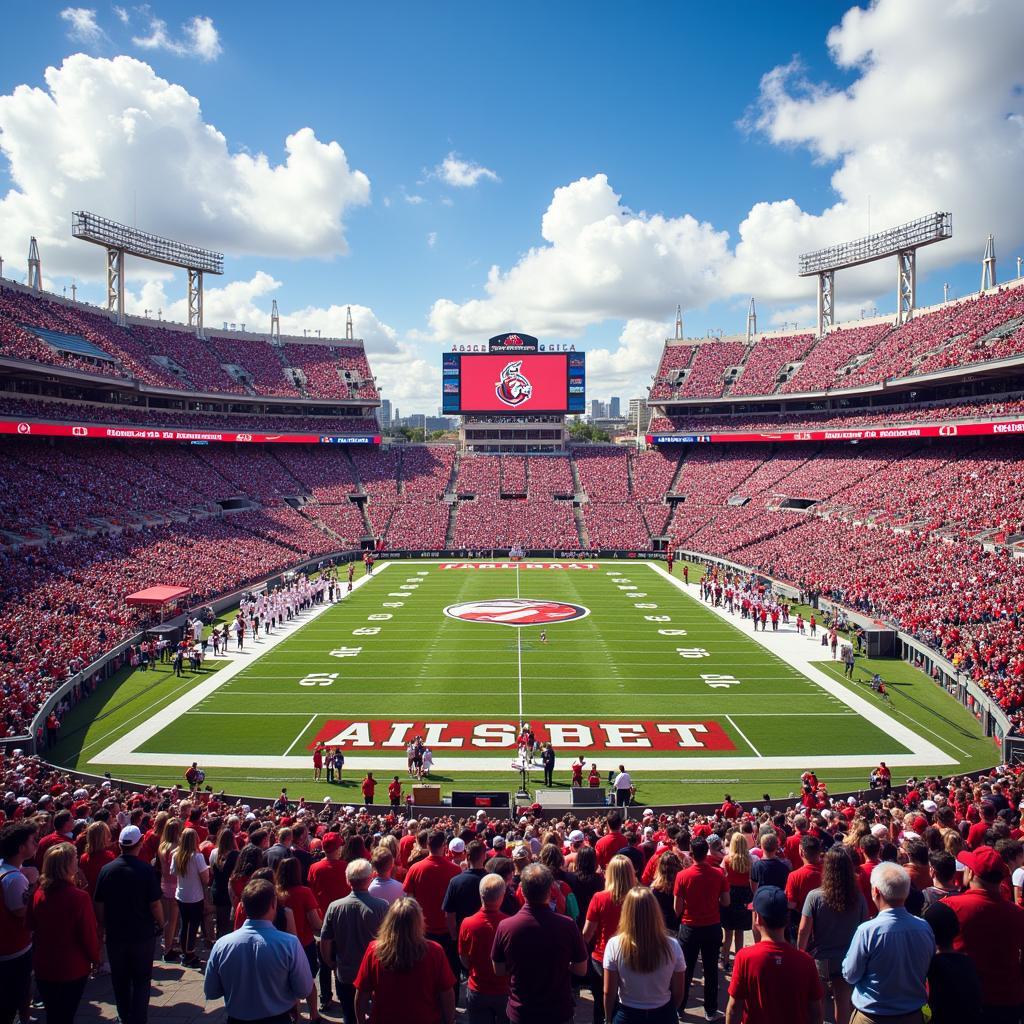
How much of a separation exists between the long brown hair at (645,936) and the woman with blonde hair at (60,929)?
3.71m

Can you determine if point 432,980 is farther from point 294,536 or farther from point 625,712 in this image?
point 294,536

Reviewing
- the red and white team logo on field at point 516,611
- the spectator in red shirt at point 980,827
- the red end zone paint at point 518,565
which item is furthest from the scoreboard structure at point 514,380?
the spectator in red shirt at point 980,827

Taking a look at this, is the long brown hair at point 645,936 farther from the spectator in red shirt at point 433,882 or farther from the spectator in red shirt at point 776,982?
the spectator in red shirt at point 433,882

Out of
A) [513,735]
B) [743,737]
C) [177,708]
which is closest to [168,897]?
[513,735]

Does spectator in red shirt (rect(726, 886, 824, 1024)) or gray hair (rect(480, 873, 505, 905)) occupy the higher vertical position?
gray hair (rect(480, 873, 505, 905))

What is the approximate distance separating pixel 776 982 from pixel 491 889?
1611mm

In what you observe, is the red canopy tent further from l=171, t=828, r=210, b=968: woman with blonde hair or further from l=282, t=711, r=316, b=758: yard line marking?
l=171, t=828, r=210, b=968: woman with blonde hair

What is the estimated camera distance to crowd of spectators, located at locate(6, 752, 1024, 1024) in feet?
13.1

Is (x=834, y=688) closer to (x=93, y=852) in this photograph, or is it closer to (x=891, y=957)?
(x=891, y=957)

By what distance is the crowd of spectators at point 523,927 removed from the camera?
13.1 ft

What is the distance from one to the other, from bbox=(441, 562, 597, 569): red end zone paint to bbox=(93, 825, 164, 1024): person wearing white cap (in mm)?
42969

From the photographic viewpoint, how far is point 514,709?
2225 cm

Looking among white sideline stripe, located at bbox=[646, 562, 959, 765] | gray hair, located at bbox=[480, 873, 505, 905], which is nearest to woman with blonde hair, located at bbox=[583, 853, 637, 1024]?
gray hair, located at bbox=[480, 873, 505, 905]

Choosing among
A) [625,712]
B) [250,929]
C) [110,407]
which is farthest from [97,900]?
[110,407]
